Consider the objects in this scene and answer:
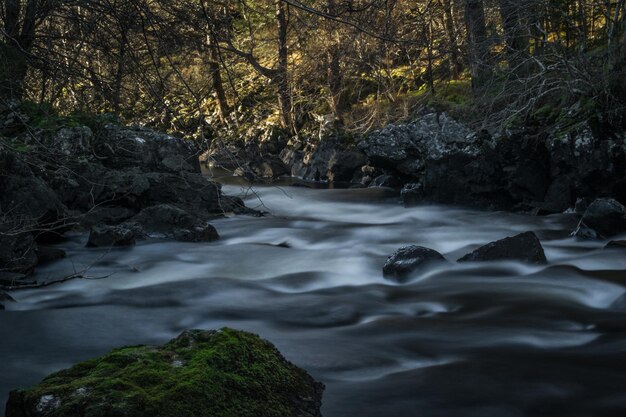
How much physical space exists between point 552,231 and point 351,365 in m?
6.53

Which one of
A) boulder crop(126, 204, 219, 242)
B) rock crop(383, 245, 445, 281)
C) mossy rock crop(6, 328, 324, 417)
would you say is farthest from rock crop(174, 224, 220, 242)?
mossy rock crop(6, 328, 324, 417)

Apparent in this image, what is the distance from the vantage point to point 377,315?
7.48m

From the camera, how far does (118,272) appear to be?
9586mm

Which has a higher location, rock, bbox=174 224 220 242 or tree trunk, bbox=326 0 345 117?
tree trunk, bbox=326 0 345 117

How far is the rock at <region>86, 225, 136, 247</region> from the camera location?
1108 cm

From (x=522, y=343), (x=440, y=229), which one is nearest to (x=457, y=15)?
(x=440, y=229)

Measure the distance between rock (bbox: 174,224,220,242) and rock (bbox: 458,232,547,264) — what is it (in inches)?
170

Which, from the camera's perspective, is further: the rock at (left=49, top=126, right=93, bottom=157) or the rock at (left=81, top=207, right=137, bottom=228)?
the rock at (left=49, top=126, right=93, bottom=157)

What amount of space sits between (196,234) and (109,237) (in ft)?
4.14

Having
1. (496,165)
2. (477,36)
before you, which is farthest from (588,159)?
(477,36)

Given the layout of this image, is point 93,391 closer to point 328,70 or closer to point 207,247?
point 207,247

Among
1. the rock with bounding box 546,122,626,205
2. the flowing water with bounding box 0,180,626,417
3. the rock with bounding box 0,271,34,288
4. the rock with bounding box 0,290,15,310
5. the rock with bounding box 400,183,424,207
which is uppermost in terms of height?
the rock with bounding box 546,122,626,205

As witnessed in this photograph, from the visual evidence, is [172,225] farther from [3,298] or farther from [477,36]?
[477,36]

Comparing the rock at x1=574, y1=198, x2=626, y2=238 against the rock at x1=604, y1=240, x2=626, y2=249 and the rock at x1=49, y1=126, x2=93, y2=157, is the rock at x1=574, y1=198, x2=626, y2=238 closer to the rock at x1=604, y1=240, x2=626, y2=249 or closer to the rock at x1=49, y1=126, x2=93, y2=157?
the rock at x1=604, y1=240, x2=626, y2=249
